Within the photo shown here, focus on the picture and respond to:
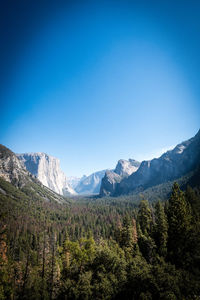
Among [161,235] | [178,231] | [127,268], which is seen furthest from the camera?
[161,235]

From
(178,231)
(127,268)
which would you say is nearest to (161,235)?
(178,231)

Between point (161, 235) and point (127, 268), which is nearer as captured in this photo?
point (127, 268)

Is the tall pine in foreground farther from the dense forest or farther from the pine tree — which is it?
the pine tree

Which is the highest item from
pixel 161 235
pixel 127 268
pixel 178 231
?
pixel 178 231

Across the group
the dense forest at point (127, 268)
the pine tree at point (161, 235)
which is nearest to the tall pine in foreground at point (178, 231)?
the dense forest at point (127, 268)

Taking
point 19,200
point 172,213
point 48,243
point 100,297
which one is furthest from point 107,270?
point 19,200

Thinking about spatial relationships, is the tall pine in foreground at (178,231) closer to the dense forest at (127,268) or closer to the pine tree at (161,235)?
the dense forest at (127,268)

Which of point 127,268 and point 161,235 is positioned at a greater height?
point 161,235

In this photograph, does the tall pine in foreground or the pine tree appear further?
the pine tree

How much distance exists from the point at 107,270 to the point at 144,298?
34.4 ft

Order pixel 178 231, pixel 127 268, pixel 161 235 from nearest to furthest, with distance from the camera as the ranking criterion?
pixel 127 268 → pixel 178 231 → pixel 161 235

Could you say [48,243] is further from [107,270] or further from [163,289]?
[163,289]

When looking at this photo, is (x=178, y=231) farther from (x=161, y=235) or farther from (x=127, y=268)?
(x=127, y=268)

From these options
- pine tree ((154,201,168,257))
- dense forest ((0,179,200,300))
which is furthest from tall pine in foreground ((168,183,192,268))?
pine tree ((154,201,168,257))
